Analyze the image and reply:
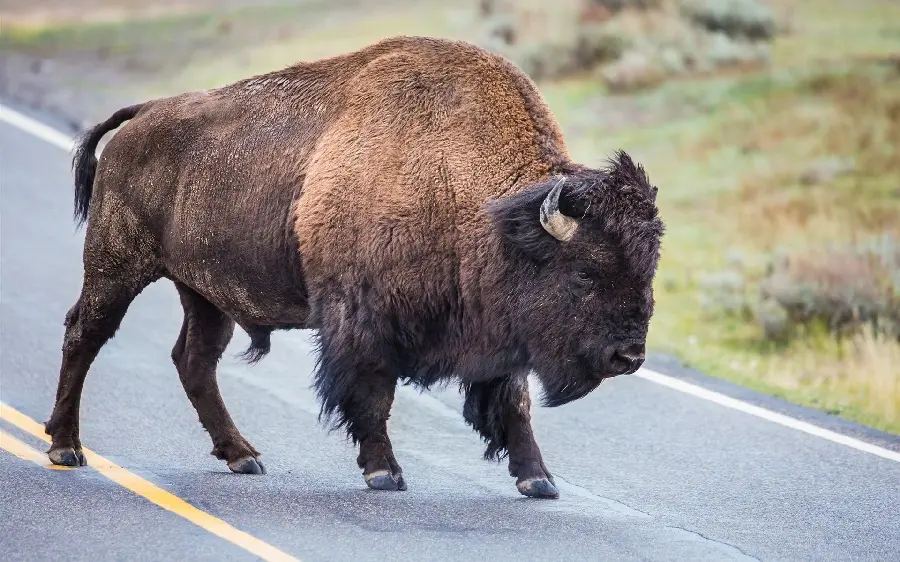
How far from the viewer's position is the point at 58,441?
332 inches

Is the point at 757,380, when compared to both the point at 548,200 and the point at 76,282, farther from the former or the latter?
the point at 76,282

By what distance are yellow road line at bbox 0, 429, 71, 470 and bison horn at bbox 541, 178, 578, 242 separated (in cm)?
282

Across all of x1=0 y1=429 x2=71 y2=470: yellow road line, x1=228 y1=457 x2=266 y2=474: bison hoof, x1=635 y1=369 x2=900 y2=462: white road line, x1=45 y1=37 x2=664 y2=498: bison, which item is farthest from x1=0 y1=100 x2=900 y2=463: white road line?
x1=228 y1=457 x2=266 y2=474: bison hoof

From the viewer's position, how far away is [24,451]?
8.57 meters

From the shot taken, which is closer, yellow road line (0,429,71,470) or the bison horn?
the bison horn

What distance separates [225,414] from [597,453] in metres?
2.16

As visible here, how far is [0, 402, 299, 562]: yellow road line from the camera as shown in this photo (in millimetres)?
6902

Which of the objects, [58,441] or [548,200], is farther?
[58,441]

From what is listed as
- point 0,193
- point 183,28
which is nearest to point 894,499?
point 0,193

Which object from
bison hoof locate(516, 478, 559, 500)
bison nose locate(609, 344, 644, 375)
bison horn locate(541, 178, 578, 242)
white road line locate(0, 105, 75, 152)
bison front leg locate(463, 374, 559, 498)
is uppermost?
bison horn locate(541, 178, 578, 242)

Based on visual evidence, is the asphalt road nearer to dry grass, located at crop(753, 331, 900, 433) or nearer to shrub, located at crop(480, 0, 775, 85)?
dry grass, located at crop(753, 331, 900, 433)

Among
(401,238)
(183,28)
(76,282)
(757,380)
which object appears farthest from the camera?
(183,28)

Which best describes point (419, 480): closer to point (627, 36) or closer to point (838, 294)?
point (838, 294)

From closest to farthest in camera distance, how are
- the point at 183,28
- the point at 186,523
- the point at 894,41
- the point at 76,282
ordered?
1. the point at 186,523
2. the point at 76,282
3. the point at 894,41
4. the point at 183,28
